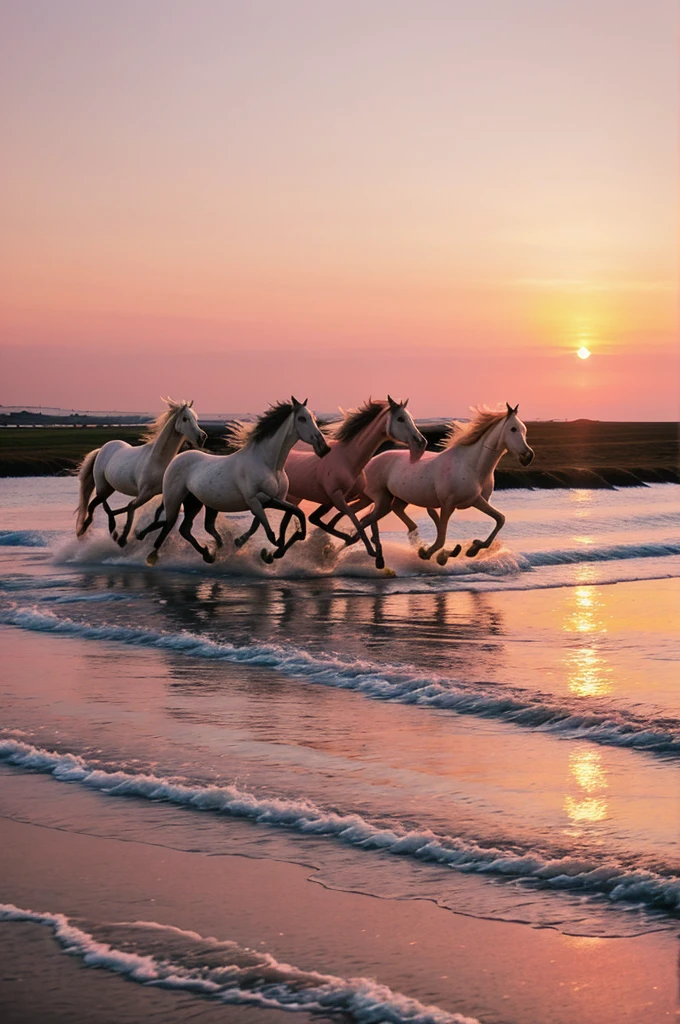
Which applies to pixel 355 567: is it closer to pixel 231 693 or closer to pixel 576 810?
pixel 231 693

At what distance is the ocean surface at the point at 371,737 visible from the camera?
16.2 feet

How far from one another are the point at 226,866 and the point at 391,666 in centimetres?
475

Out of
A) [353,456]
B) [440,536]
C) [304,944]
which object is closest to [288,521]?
[353,456]

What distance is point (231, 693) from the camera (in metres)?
8.79

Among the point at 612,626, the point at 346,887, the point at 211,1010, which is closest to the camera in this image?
the point at 211,1010

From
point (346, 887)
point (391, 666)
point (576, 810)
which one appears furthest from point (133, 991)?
point (391, 666)

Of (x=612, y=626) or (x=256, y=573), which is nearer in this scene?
(x=612, y=626)

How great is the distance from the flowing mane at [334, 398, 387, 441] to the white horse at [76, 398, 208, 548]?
5.89ft

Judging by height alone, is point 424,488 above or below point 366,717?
above

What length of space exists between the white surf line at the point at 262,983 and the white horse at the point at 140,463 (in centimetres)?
1284

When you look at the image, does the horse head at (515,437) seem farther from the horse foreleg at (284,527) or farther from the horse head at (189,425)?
the horse head at (189,425)

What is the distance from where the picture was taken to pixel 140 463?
18219 millimetres

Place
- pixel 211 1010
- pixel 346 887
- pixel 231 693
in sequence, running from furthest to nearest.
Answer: pixel 231 693 < pixel 346 887 < pixel 211 1010

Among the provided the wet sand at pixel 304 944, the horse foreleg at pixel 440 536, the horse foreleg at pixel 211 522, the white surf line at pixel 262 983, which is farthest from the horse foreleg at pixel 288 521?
the white surf line at pixel 262 983
